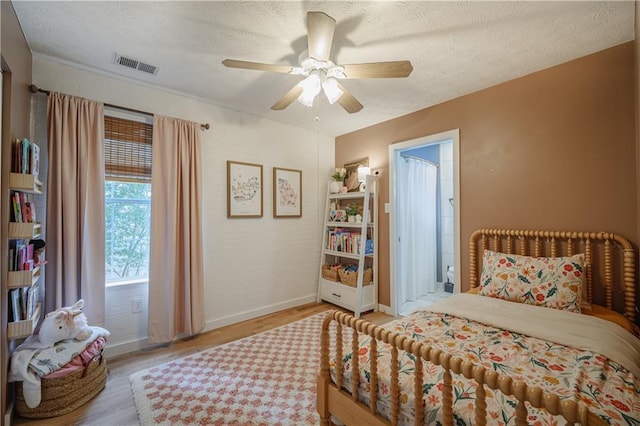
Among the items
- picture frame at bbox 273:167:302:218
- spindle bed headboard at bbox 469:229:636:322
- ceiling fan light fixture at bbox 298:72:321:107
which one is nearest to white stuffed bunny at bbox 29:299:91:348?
picture frame at bbox 273:167:302:218

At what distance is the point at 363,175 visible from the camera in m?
3.61

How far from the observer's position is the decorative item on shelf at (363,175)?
3561 mm

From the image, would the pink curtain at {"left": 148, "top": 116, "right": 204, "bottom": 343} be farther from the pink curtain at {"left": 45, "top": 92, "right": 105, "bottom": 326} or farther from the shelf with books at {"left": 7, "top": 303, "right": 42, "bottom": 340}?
the shelf with books at {"left": 7, "top": 303, "right": 42, "bottom": 340}

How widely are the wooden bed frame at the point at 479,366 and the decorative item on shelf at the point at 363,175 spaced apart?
57.5 inches

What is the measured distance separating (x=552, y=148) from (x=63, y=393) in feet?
13.1

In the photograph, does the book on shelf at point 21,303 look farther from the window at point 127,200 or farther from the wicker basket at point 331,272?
the wicker basket at point 331,272

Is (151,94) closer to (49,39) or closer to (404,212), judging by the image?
(49,39)

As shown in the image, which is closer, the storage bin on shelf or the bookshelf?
the bookshelf

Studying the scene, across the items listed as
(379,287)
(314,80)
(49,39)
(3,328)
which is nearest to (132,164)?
(49,39)

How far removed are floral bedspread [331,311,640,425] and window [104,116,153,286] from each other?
2.24 metres

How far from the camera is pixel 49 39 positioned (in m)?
1.93

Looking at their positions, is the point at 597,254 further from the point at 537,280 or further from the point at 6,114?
the point at 6,114

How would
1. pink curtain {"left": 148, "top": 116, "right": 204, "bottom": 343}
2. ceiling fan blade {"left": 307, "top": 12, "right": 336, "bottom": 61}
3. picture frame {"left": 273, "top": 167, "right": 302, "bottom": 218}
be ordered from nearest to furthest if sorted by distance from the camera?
1. ceiling fan blade {"left": 307, "top": 12, "right": 336, "bottom": 61}
2. pink curtain {"left": 148, "top": 116, "right": 204, "bottom": 343}
3. picture frame {"left": 273, "top": 167, "right": 302, "bottom": 218}

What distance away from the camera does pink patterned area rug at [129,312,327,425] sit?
1720 millimetres
